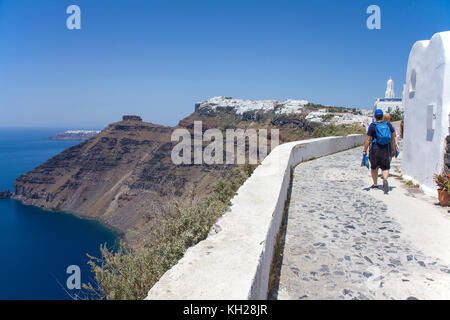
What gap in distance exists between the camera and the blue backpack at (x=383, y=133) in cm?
546

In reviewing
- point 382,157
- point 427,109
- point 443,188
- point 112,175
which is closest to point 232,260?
point 443,188

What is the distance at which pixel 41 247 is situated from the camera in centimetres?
6300

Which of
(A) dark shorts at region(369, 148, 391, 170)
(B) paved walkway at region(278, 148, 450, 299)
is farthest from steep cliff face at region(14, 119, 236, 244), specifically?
(B) paved walkway at region(278, 148, 450, 299)

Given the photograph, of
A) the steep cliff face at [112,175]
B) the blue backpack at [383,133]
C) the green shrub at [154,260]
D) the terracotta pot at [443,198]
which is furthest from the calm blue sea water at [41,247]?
the terracotta pot at [443,198]

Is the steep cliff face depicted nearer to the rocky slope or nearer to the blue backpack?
the rocky slope

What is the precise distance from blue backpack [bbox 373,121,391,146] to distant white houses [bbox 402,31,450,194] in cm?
78

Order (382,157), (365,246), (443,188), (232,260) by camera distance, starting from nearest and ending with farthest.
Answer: (232,260)
(365,246)
(443,188)
(382,157)

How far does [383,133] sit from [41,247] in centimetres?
7237

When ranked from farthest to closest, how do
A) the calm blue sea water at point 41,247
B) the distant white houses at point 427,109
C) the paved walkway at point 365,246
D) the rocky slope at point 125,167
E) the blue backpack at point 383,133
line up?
the rocky slope at point 125,167 < the calm blue sea water at point 41,247 < the blue backpack at point 383,133 < the distant white houses at point 427,109 < the paved walkway at point 365,246

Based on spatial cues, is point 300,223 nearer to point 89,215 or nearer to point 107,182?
point 89,215

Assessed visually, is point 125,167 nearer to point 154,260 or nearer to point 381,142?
point 381,142

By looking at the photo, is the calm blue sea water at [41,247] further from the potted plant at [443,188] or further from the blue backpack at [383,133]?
the potted plant at [443,188]

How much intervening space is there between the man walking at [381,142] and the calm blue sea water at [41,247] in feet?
127

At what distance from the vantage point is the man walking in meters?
5.50
